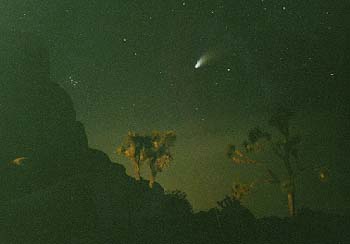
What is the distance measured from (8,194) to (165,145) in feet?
35.6

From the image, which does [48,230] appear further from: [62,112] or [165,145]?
[62,112]

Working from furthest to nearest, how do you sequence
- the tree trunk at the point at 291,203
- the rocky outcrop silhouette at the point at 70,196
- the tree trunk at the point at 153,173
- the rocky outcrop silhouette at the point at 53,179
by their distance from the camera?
the tree trunk at the point at 153,173 < the tree trunk at the point at 291,203 < the rocky outcrop silhouette at the point at 70,196 < the rocky outcrop silhouette at the point at 53,179

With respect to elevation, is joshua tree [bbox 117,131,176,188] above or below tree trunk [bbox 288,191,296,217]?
above

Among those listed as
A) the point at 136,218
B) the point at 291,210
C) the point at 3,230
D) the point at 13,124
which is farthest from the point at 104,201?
the point at 291,210

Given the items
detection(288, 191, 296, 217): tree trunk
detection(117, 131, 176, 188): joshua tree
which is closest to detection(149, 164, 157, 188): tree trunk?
detection(117, 131, 176, 188): joshua tree

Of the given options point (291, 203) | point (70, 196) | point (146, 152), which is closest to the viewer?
point (70, 196)

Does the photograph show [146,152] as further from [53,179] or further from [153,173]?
[53,179]

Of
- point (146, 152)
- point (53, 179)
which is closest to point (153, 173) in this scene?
point (146, 152)

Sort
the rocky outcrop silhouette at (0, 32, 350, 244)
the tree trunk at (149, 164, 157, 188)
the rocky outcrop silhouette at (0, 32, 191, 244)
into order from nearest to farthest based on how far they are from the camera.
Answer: the rocky outcrop silhouette at (0, 32, 191, 244)
the rocky outcrop silhouette at (0, 32, 350, 244)
the tree trunk at (149, 164, 157, 188)

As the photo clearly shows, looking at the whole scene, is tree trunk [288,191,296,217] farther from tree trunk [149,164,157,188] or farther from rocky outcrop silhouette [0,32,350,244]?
tree trunk [149,164,157,188]

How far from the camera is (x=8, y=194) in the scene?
933 inches

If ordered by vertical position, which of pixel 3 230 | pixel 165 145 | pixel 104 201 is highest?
pixel 165 145

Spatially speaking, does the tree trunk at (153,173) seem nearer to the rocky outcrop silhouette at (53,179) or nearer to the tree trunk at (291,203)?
the rocky outcrop silhouette at (53,179)

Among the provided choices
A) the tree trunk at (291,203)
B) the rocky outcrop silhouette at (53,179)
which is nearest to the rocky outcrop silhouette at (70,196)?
the rocky outcrop silhouette at (53,179)
